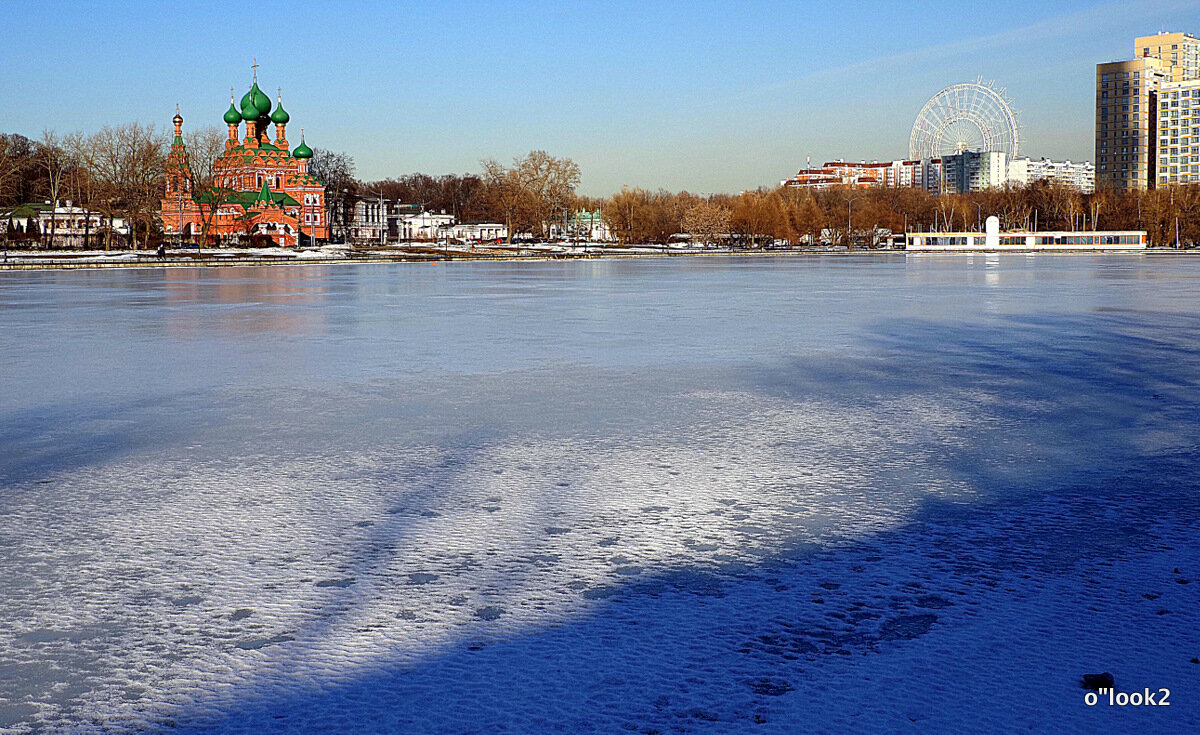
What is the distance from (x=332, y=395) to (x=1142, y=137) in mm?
213467

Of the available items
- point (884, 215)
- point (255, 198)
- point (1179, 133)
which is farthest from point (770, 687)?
point (1179, 133)

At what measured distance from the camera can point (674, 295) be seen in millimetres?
27047

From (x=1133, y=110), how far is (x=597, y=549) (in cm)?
21696

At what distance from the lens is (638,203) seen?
128 metres

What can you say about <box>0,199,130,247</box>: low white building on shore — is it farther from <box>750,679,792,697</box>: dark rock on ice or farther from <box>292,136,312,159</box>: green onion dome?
<box>750,679,792,697</box>: dark rock on ice

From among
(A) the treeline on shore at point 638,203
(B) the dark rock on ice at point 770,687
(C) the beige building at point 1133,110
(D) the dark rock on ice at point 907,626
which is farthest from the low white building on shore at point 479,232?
(B) the dark rock on ice at point 770,687

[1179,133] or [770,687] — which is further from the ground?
[1179,133]

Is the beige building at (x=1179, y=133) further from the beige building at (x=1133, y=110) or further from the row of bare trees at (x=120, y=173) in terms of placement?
the row of bare trees at (x=120, y=173)

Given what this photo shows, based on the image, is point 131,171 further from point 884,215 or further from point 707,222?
point 884,215

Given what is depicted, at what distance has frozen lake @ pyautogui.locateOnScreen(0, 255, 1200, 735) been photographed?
10.5ft

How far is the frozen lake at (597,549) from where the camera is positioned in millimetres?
3189

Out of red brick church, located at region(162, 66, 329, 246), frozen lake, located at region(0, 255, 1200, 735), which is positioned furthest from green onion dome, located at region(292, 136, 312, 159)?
frozen lake, located at region(0, 255, 1200, 735)

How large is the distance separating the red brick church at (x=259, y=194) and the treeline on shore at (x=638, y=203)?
6.66 meters

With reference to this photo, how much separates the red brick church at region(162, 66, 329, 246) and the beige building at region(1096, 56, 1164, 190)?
148938mm
